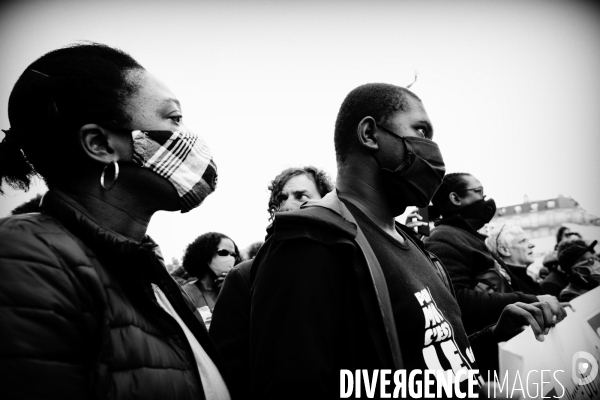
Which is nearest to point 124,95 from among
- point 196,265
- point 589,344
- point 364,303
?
point 364,303

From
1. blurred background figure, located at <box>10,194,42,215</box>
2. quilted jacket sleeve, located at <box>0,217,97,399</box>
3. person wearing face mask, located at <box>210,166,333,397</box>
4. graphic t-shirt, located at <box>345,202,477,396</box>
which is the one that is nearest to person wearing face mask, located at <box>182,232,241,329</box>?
blurred background figure, located at <box>10,194,42,215</box>

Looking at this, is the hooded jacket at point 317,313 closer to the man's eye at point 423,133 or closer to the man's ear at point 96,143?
the man's ear at point 96,143

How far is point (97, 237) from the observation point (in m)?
1.64

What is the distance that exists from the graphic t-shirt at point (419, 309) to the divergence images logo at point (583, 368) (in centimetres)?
69

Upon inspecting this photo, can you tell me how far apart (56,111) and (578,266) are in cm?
621

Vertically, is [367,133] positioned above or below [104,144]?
above

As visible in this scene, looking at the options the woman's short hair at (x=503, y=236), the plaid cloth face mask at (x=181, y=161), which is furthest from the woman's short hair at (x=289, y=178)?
the woman's short hair at (x=503, y=236)

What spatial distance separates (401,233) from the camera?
2637 millimetres

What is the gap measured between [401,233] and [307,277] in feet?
3.04

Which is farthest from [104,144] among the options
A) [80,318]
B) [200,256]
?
[200,256]

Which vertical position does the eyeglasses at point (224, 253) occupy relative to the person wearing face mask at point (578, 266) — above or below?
below

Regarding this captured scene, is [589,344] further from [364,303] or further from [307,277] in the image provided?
[307,277]

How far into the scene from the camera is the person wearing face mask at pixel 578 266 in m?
6.03

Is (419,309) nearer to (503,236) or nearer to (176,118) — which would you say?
(176,118)
